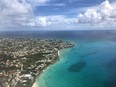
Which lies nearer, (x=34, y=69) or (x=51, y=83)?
(x=51, y=83)

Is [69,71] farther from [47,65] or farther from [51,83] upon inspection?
[51,83]

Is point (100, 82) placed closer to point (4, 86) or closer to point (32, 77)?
point (32, 77)

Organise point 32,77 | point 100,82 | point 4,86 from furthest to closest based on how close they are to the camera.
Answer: point 32,77
point 100,82
point 4,86

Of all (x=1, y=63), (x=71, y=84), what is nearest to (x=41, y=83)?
(x=71, y=84)

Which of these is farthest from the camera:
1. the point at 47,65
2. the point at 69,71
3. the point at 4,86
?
the point at 47,65

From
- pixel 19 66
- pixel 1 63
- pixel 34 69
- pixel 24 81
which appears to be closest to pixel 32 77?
pixel 24 81

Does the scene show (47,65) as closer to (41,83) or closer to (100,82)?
(41,83)

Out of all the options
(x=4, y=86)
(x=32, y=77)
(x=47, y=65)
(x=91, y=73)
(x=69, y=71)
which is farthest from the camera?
(x=47, y=65)

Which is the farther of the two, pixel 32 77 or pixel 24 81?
Result: pixel 32 77

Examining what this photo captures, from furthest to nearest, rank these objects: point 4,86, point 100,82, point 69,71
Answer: point 69,71 → point 100,82 → point 4,86
